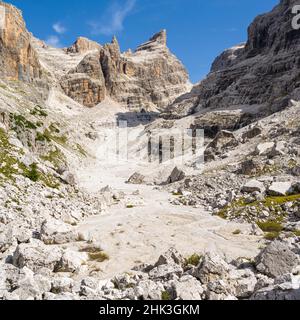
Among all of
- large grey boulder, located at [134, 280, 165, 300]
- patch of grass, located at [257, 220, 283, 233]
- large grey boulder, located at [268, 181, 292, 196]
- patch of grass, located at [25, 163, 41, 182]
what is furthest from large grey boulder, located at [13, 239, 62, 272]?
large grey boulder, located at [268, 181, 292, 196]

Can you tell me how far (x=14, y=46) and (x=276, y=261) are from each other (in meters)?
182

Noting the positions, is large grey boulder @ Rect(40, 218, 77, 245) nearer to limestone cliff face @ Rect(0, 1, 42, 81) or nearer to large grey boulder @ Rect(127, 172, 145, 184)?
large grey boulder @ Rect(127, 172, 145, 184)

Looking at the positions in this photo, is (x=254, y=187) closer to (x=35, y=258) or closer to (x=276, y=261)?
(x=276, y=261)

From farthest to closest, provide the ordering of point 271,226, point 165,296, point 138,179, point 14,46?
point 14,46 < point 138,179 < point 271,226 < point 165,296

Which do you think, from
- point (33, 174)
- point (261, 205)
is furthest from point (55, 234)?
point (261, 205)

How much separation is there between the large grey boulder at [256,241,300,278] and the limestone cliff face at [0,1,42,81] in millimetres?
166720

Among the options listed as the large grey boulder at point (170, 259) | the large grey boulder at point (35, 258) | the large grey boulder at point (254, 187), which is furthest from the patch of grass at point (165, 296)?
the large grey boulder at point (254, 187)

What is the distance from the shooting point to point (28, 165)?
38688mm

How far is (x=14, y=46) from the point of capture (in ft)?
553

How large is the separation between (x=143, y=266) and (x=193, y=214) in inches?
693

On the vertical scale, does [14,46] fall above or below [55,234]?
above

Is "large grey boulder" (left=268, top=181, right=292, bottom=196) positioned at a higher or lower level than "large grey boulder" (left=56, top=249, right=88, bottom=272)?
higher

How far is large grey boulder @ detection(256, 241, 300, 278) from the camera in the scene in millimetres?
15430

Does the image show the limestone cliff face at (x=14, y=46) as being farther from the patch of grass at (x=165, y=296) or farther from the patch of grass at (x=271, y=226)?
the patch of grass at (x=165, y=296)
